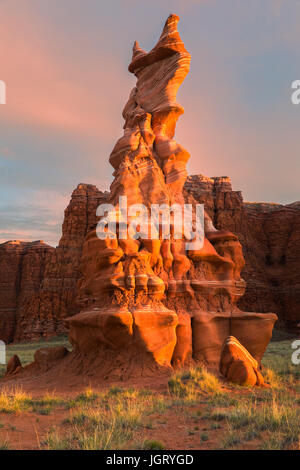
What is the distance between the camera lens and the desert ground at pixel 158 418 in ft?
15.3

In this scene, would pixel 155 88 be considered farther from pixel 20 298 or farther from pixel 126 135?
pixel 20 298

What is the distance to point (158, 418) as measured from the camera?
20.0 ft

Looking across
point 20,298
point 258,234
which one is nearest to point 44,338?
point 20,298

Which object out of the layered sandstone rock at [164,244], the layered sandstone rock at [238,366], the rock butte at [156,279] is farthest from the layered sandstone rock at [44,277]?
the layered sandstone rock at [238,366]

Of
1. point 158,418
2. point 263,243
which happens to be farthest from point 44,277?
point 158,418

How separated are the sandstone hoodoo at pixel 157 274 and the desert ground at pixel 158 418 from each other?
145 cm

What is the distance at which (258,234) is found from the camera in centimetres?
6200

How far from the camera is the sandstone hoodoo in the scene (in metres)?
10.1

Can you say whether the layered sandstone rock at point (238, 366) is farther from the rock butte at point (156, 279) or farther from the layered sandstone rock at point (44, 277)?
the layered sandstone rock at point (44, 277)

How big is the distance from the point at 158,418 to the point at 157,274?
5699mm

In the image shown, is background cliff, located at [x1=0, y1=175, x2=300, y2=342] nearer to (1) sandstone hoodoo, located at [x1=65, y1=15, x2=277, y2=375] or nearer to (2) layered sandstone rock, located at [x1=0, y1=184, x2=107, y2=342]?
(2) layered sandstone rock, located at [x1=0, y1=184, x2=107, y2=342]

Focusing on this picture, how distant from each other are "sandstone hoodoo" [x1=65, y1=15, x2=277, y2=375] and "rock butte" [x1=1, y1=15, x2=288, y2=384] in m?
0.03

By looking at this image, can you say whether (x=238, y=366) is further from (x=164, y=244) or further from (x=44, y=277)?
(x=44, y=277)

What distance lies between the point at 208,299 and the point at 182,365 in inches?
91.3
